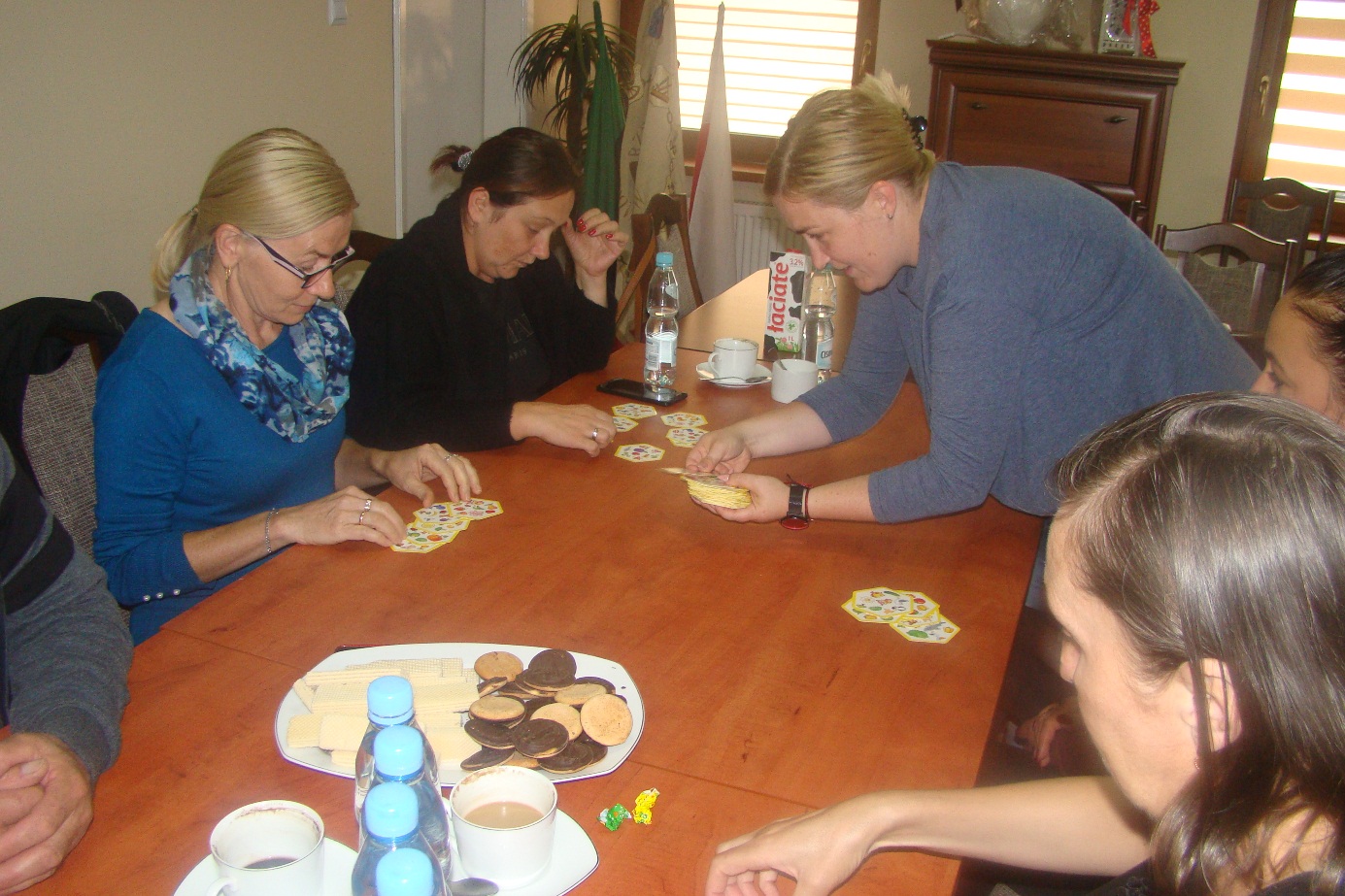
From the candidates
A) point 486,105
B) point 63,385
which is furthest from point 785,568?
point 486,105

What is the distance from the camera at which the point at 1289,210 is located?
4457 millimetres

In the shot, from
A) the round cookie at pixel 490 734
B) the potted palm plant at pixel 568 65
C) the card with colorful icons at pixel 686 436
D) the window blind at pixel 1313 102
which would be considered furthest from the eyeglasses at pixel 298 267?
the window blind at pixel 1313 102

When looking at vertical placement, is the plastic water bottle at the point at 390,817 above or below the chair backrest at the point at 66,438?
above

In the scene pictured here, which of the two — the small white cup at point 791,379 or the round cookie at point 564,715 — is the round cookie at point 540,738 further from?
the small white cup at point 791,379

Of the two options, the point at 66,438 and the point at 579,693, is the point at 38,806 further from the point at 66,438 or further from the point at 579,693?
the point at 66,438

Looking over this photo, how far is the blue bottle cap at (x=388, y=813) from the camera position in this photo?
0.67 meters

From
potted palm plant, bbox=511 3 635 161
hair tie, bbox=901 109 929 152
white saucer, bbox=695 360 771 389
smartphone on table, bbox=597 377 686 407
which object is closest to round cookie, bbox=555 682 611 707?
hair tie, bbox=901 109 929 152

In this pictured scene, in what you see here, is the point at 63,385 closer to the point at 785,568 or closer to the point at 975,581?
the point at 785,568

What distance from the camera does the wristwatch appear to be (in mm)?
1753

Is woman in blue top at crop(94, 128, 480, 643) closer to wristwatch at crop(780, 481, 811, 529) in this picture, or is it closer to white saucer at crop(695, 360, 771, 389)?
wristwatch at crop(780, 481, 811, 529)

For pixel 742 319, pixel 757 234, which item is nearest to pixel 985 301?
pixel 742 319

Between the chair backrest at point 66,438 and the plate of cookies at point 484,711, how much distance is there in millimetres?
639

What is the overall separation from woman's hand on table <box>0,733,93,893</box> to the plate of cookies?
20 cm

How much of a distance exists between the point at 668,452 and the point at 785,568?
1.78 feet
